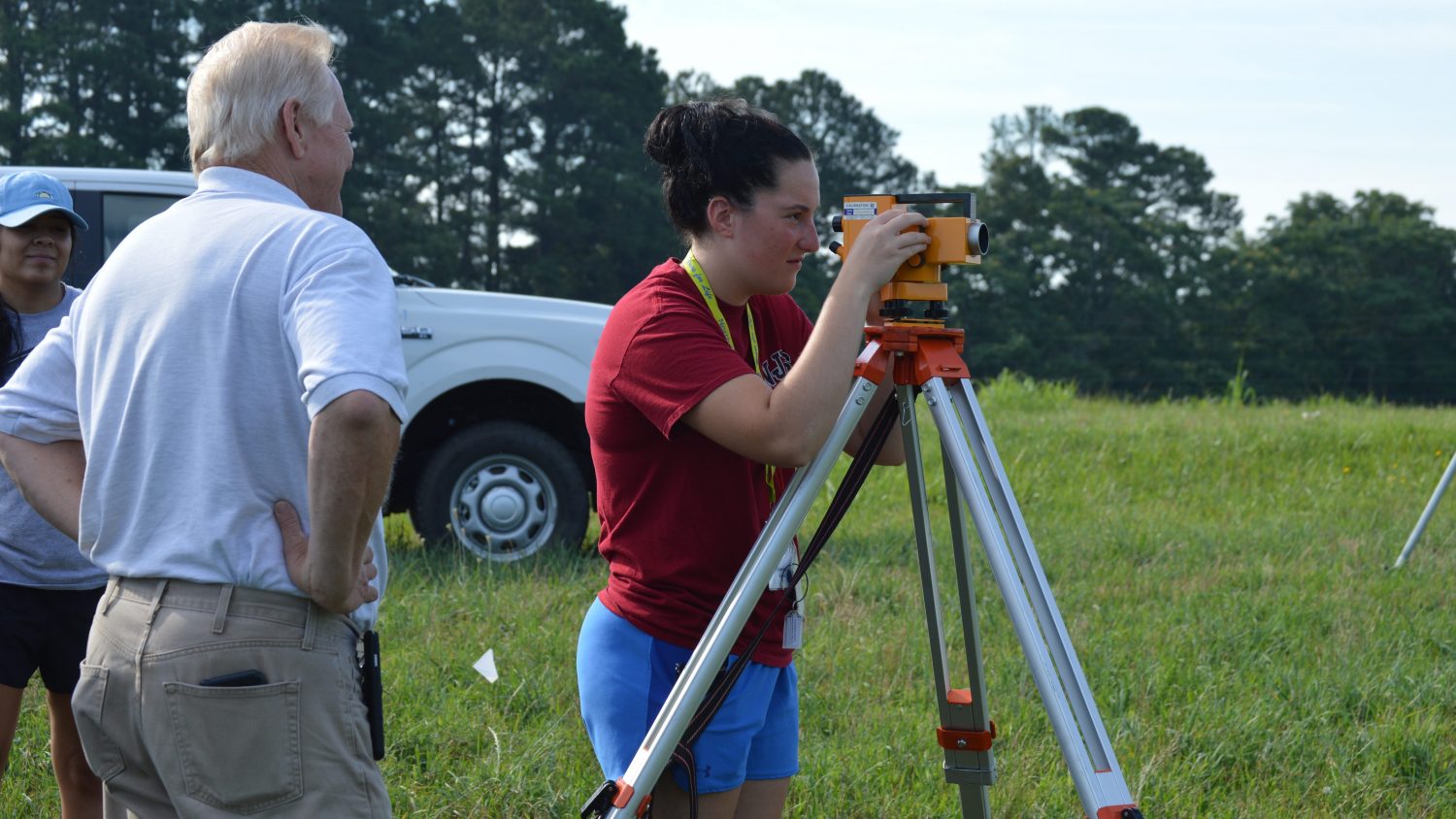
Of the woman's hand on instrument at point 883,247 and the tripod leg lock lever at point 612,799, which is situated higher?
the woman's hand on instrument at point 883,247

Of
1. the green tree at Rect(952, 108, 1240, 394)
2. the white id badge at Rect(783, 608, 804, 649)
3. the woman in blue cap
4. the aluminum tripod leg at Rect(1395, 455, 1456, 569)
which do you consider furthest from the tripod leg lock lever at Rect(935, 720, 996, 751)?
the green tree at Rect(952, 108, 1240, 394)

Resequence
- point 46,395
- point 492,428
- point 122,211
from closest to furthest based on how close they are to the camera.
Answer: point 46,395, point 122,211, point 492,428

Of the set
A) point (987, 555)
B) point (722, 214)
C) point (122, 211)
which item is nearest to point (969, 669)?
point (987, 555)

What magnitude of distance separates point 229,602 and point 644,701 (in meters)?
0.81

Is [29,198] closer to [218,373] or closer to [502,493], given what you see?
[218,373]

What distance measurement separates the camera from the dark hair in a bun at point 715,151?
2344 mm

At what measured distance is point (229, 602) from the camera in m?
1.89

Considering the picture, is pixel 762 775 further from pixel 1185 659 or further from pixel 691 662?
pixel 1185 659

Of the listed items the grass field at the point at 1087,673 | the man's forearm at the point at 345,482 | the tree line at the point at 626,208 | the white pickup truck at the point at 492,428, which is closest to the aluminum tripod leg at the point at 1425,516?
the grass field at the point at 1087,673

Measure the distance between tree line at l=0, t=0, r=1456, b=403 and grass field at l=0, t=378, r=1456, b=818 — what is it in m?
23.1

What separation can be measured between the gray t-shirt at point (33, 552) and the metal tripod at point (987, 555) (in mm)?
1543

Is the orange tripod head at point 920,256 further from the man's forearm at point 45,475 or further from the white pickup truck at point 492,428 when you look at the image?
the white pickup truck at point 492,428

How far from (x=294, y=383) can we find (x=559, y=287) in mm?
36996

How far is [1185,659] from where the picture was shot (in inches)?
199
